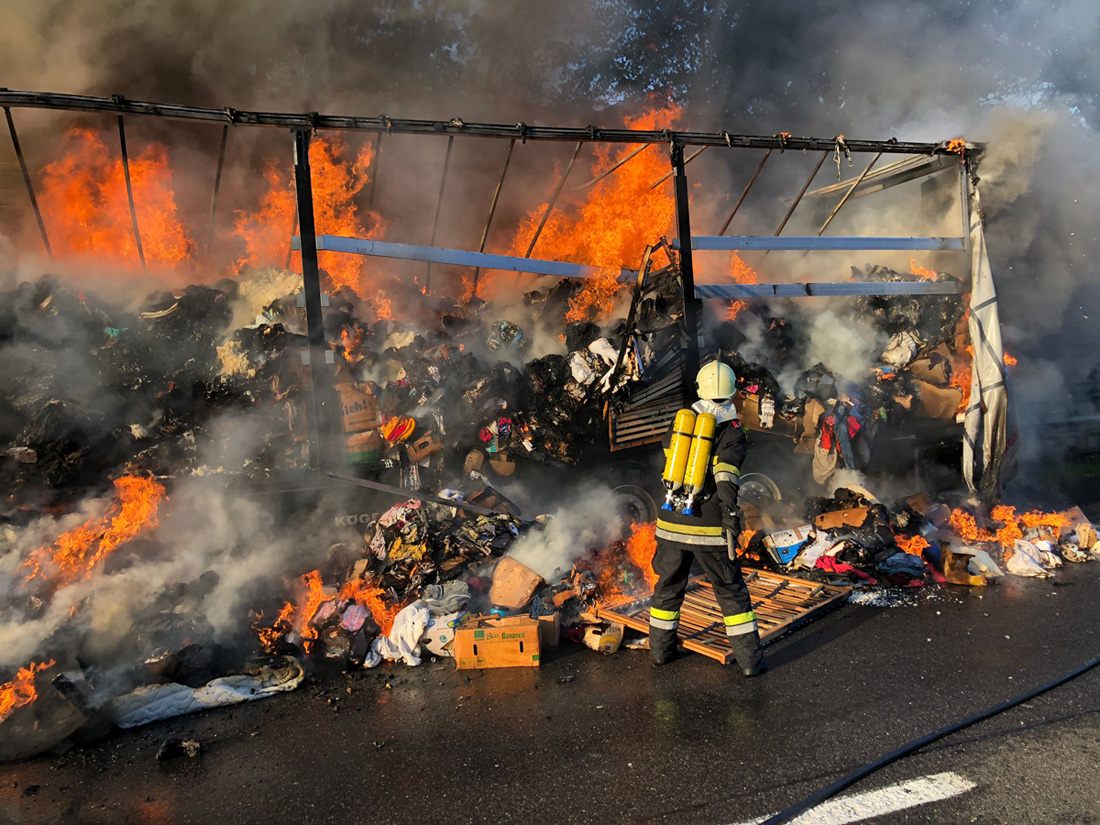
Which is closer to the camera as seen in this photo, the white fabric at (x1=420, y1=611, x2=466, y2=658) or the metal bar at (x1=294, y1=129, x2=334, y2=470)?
the white fabric at (x1=420, y1=611, x2=466, y2=658)

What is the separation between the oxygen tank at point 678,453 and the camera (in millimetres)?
4281

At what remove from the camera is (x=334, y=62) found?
1131 centimetres

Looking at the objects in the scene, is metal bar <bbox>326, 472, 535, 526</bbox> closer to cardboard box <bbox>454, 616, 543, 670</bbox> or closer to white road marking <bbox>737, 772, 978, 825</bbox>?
cardboard box <bbox>454, 616, 543, 670</bbox>

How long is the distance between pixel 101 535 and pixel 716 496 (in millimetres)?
4632

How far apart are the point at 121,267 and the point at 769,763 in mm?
8207

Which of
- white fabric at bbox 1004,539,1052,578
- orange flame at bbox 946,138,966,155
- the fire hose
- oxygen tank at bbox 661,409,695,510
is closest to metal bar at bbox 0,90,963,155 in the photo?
orange flame at bbox 946,138,966,155

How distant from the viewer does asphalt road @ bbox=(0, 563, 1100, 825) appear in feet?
9.13

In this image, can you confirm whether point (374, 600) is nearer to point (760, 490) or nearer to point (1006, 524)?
point (760, 490)

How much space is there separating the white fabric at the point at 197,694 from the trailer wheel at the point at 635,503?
3.40 m

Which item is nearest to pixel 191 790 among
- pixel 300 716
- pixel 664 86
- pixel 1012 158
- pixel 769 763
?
pixel 300 716

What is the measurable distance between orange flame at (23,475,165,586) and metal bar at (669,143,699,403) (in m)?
4.81

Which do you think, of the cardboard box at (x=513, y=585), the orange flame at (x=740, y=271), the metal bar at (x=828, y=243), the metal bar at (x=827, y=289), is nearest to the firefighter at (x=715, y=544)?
the cardboard box at (x=513, y=585)

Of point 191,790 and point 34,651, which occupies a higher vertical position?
point 34,651

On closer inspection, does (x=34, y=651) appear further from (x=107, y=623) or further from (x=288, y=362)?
(x=288, y=362)
